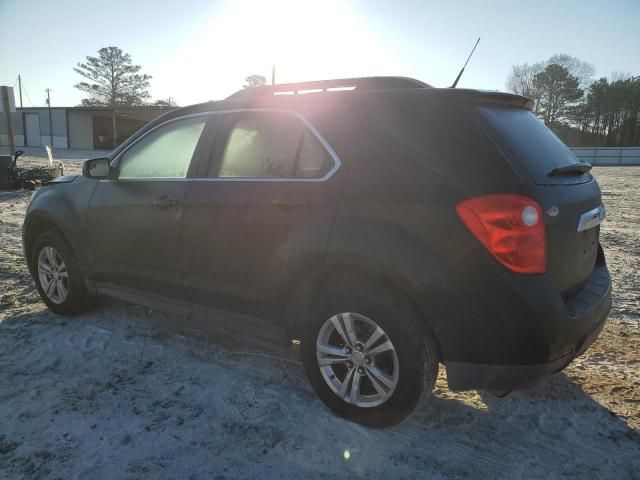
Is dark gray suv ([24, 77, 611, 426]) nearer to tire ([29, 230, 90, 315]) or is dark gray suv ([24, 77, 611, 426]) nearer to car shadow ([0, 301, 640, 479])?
car shadow ([0, 301, 640, 479])

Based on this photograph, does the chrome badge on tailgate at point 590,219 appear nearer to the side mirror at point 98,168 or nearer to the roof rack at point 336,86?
the roof rack at point 336,86

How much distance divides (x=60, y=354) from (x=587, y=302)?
135 inches

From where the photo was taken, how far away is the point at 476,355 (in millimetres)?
2217

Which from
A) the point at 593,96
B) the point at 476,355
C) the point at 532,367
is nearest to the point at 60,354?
the point at 476,355

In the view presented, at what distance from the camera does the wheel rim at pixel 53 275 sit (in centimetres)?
417

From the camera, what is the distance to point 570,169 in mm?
2543

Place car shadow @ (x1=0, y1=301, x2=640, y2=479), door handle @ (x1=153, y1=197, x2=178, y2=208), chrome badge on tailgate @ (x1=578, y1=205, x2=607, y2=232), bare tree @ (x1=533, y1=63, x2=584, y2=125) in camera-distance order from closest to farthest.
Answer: car shadow @ (x1=0, y1=301, x2=640, y2=479)
chrome badge on tailgate @ (x1=578, y1=205, x2=607, y2=232)
door handle @ (x1=153, y1=197, x2=178, y2=208)
bare tree @ (x1=533, y1=63, x2=584, y2=125)

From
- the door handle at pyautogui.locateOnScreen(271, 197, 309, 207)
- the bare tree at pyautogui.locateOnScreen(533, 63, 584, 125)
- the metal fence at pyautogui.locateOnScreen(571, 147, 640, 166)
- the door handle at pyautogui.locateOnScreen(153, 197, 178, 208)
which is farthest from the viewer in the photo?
the bare tree at pyautogui.locateOnScreen(533, 63, 584, 125)

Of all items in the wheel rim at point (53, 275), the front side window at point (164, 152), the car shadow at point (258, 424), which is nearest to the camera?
the car shadow at point (258, 424)

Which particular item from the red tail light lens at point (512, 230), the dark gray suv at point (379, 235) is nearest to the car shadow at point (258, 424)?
the dark gray suv at point (379, 235)

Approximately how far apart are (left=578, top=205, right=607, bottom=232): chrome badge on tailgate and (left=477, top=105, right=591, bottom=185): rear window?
184 mm

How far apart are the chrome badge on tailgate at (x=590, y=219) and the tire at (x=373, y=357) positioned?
97 centimetres

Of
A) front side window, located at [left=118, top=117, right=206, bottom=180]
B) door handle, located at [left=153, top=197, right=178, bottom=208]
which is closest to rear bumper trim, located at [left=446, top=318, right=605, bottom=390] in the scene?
door handle, located at [left=153, top=197, right=178, bottom=208]

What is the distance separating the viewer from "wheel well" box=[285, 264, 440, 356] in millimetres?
2363
